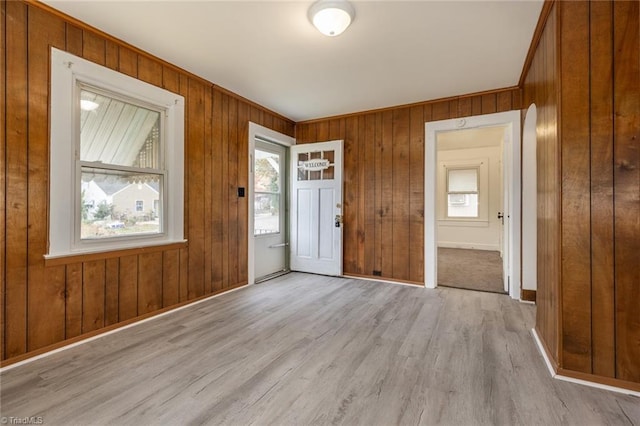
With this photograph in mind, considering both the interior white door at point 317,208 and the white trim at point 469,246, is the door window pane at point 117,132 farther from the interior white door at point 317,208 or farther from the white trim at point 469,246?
the white trim at point 469,246

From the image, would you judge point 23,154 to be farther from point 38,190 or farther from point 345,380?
point 345,380

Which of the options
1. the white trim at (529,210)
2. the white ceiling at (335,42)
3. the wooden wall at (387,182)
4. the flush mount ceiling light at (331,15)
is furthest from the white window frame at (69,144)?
the white trim at (529,210)

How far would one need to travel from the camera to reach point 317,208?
4641 millimetres

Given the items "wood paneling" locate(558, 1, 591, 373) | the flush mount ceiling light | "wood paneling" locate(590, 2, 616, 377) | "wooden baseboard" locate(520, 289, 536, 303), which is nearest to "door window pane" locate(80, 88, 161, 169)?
the flush mount ceiling light

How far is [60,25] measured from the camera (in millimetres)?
2236

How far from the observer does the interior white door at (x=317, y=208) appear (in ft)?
14.8

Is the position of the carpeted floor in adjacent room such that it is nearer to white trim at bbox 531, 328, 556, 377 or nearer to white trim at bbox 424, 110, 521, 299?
white trim at bbox 424, 110, 521, 299

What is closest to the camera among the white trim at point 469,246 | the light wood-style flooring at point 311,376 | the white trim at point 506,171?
the light wood-style flooring at point 311,376

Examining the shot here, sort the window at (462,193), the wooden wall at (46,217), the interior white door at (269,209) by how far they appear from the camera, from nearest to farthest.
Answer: the wooden wall at (46,217)
the interior white door at (269,209)
the window at (462,193)

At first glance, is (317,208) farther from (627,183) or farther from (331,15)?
(627,183)

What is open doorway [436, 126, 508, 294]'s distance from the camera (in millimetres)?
6719

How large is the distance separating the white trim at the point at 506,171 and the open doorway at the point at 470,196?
2538 mm

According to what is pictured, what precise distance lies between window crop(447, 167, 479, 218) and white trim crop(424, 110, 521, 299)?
421 centimetres

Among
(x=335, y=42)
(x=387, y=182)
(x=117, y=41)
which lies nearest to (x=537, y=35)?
(x=335, y=42)
